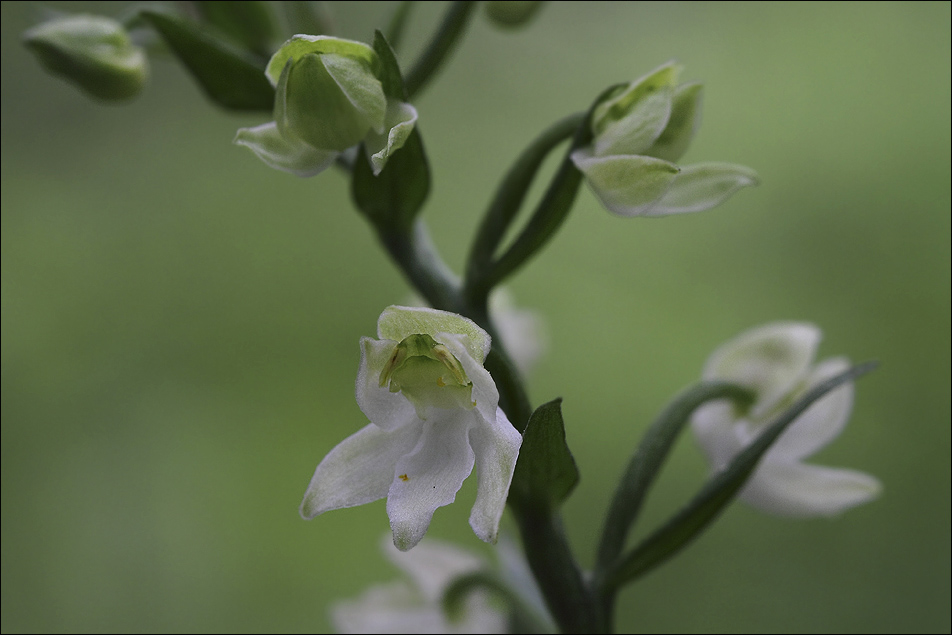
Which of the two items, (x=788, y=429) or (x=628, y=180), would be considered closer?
(x=628, y=180)

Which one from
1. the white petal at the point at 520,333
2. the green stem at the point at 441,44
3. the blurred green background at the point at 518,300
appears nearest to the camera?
A: the green stem at the point at 441,44

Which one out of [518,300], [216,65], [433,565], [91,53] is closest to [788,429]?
[433,565]

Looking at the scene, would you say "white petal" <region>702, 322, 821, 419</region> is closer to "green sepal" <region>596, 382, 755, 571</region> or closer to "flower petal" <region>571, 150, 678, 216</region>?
"green sepal" <region>596, 382, 755, 571</region>

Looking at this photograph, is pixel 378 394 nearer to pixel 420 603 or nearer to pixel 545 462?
pixel 545 462

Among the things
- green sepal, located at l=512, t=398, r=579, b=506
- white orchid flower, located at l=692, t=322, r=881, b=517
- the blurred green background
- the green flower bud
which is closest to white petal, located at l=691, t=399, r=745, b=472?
white orchid flower, located at l=692, t=322, r=881, b=517

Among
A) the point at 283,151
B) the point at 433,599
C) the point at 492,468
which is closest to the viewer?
the point at 492,468

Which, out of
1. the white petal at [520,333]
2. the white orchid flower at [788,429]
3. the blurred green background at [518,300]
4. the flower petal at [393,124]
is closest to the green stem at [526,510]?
the flower petal at [393,124]

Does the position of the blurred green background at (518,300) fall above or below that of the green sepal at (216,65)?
below

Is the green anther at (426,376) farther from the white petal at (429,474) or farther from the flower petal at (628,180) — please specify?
the flower petal at (628,180)
